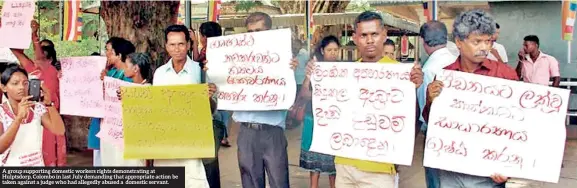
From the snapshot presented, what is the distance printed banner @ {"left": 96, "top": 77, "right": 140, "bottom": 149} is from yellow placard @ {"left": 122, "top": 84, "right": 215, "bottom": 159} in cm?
13

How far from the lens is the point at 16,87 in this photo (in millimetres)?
3896

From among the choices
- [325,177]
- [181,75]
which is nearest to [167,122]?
[181,75]

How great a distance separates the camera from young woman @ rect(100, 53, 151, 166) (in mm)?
4109

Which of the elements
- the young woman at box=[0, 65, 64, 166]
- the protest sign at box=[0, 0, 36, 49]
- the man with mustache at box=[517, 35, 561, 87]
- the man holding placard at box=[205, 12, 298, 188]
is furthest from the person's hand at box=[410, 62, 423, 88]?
the man with mustache at box=[517, 35, 561, 87]

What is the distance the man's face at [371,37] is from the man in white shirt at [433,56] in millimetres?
639

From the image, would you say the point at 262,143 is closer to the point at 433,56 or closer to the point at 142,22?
the point at 433,56

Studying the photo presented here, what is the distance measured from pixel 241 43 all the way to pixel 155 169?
3.20 ft

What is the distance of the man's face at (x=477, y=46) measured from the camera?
9.98ft

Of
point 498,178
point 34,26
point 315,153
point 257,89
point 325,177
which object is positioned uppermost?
point 34,26

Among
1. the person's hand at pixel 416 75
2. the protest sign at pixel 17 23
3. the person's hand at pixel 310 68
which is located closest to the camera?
the person's hand at pixel 416 75

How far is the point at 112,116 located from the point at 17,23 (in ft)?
4.95

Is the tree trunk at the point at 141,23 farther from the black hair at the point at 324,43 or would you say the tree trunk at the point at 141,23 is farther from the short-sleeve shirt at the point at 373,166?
the short-sleeve shirt at the point at 373,166

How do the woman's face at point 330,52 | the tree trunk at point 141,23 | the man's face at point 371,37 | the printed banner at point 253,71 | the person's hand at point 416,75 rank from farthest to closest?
the tree trunk at point 141,23
the woman's face at point 330,52
the printed banner at point 253,71
the man's face at point 371,37
the person's hand at point 416,75

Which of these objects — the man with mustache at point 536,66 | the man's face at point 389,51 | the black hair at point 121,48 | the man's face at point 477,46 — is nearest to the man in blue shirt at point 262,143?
the black hair at point 121,48
